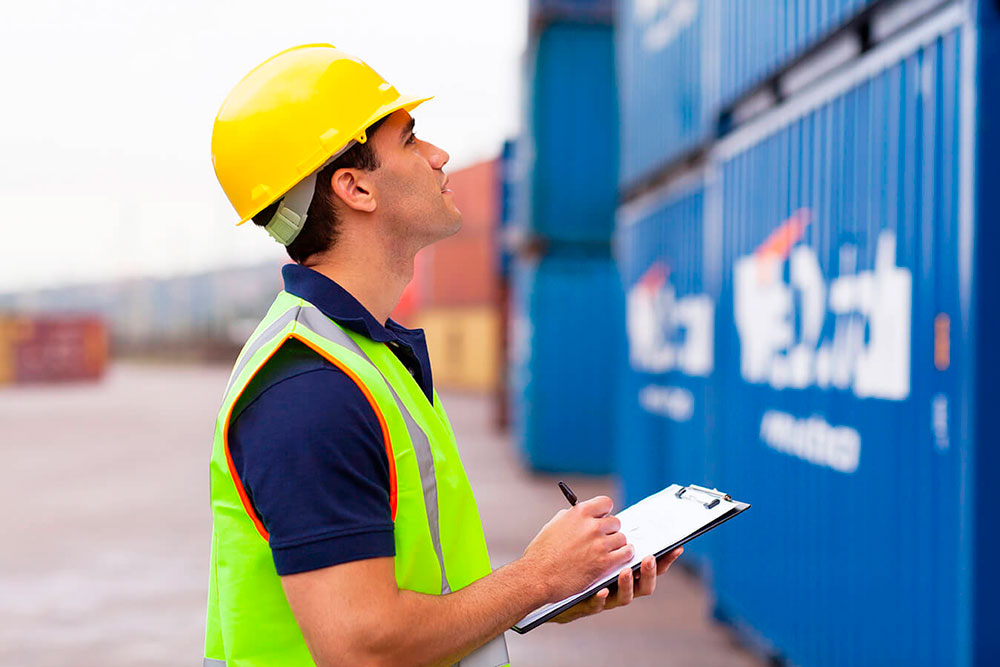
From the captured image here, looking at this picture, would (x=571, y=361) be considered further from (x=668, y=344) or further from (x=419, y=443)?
(x=419, y=443)

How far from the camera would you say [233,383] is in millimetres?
1552

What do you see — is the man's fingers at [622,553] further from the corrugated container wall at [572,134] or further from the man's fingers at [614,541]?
the corrugated container wall at [572,134]

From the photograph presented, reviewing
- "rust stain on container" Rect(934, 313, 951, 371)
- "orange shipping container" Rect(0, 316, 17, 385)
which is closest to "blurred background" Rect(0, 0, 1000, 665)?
"rust stain on container" Rect(934, 313, 951, 371)

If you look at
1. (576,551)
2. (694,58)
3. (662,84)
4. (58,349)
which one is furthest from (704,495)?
(58,349)

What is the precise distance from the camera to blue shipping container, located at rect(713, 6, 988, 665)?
3596mm

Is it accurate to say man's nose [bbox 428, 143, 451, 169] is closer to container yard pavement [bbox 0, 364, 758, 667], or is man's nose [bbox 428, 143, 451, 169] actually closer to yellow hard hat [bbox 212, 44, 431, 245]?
yellow hard hat [bbox 212, 44, 431, 245]

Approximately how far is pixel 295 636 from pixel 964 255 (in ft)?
9.46

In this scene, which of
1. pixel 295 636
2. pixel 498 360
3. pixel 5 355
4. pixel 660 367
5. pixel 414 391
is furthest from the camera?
pixel 5 355

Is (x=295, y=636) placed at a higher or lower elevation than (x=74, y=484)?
higher

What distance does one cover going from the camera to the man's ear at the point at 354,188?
65.6 inches

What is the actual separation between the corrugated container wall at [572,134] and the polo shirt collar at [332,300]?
11506 mm

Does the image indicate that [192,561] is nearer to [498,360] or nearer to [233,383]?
[233,383]

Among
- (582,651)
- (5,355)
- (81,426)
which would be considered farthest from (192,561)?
(5,355)

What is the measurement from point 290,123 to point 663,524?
0.95m
